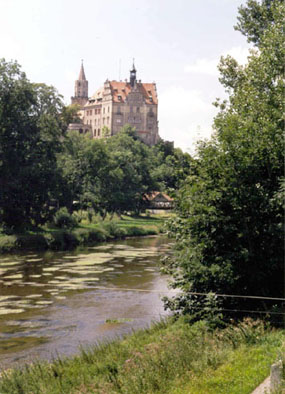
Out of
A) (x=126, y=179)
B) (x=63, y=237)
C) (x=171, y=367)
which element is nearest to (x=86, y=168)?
(x=126, y=179)

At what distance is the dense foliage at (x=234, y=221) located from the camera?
16109 millimetres

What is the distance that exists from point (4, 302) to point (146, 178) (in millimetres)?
60682

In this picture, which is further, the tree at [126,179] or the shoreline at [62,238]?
the tree at [126,179]

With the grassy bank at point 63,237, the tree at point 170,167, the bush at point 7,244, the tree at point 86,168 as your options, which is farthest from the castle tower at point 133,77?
the bush at point 7,244

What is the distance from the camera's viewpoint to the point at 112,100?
521 feet

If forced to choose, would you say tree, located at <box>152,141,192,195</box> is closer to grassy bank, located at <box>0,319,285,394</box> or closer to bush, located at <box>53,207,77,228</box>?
grassy bank, located at <box>0,319,285,394</box>

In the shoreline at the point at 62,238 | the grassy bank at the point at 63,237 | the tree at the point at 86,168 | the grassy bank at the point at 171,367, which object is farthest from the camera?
the tree at the point at 86,168

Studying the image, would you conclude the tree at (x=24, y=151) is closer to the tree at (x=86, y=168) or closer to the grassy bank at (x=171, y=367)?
the tree at (x=86, y=168)

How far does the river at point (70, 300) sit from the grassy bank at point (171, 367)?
234 centimetres

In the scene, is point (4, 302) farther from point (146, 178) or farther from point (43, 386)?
point (146, 178)

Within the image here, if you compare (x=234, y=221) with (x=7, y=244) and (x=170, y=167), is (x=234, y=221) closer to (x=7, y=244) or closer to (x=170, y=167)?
(x=7, y=244)

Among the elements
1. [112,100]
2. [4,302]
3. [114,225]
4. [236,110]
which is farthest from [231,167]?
[112,100]

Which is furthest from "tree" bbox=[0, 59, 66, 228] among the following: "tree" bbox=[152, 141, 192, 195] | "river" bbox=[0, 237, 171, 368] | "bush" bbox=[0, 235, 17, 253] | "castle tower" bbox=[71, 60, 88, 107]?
"castle tower" bbox=[71, 60, 88, 107]

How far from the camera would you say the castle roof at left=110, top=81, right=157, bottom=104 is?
527 ft
